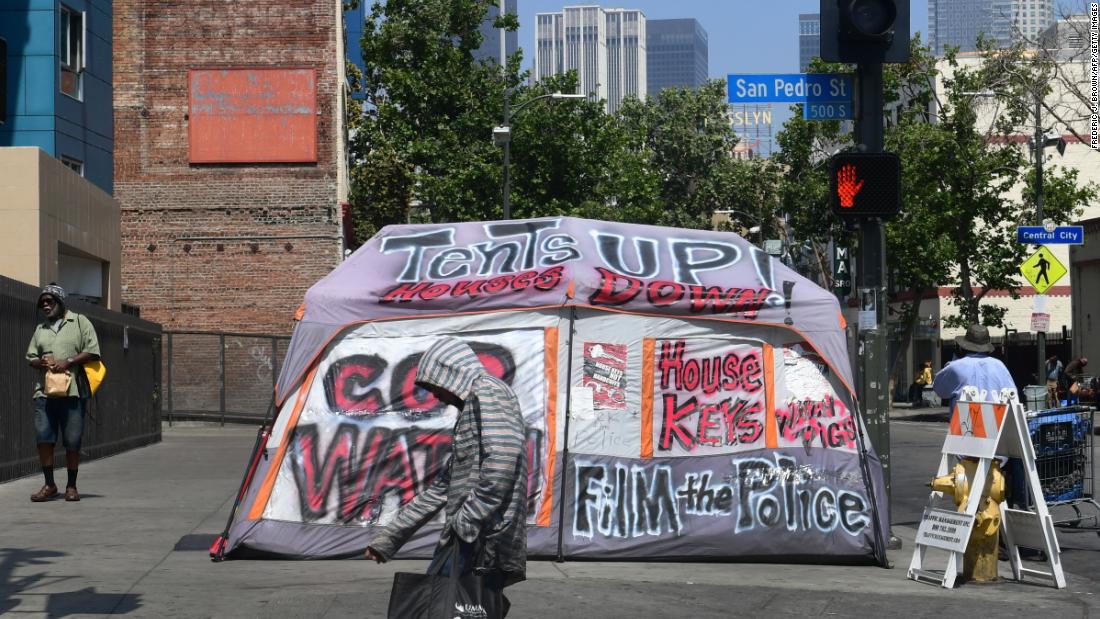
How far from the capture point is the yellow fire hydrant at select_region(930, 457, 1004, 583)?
9484 millimetres

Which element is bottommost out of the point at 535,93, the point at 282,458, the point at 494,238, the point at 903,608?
the point at 903,608

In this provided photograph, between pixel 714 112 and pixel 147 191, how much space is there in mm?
58494

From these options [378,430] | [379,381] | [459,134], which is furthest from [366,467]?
[459,134]

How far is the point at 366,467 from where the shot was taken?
1047 cm

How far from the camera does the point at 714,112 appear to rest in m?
89.8

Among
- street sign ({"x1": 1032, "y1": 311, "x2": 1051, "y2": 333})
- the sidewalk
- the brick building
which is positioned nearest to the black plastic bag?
the sidewalk

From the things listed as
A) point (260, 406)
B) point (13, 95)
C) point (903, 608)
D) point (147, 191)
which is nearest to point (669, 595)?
point (903, 608)

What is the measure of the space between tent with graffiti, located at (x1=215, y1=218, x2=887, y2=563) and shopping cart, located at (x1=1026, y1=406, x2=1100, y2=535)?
50.8 inches

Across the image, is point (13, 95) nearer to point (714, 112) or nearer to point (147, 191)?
point (147, 191)

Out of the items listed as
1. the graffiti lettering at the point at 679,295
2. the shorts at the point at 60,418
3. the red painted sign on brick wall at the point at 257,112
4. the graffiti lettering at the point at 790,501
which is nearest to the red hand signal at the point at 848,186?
the graffiti lettering at the point at 679,295

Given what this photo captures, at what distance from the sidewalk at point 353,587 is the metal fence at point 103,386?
12.6 ft

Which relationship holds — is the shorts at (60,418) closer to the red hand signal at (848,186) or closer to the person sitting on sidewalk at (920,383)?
the red hand signal at (848,186)

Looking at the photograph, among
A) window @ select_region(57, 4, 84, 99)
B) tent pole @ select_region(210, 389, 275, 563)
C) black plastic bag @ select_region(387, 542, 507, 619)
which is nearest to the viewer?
black plastic bag @ select_region(387, 542, 507, 619)

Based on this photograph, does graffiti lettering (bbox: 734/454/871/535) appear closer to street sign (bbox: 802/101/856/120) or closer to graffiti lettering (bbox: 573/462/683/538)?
graffiti lettering (bbox: 573/462/683/538)
